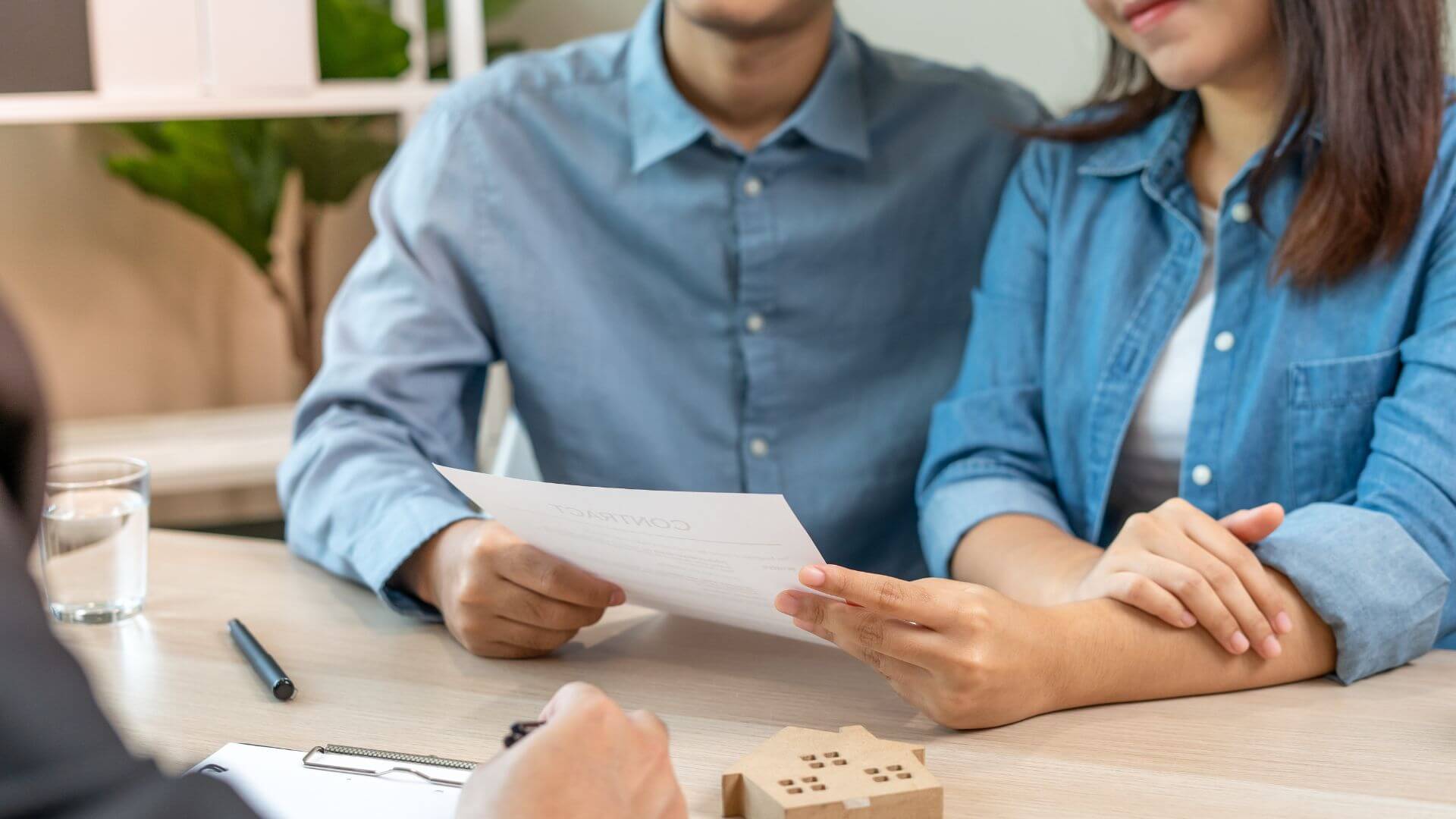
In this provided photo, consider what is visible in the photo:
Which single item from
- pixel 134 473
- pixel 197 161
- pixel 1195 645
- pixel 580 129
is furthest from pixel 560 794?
pixel 197 161

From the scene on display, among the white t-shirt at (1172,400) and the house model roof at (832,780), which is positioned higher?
the white t-shirt at (1172,400)

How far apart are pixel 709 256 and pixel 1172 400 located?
19.9 inches

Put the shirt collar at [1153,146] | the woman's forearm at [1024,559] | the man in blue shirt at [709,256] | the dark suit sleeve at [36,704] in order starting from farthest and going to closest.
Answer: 1. the man in blue shirt at [709,256]
2. the shirt collar at [1153,146]
3. the woman's forearm at [1024,559]
4. the dark suit sleeve at [36,704]

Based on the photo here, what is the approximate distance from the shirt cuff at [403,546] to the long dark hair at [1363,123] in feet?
2.48

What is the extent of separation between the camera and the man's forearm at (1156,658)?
90 centimetres

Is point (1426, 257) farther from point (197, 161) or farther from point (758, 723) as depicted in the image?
point (197, 161)

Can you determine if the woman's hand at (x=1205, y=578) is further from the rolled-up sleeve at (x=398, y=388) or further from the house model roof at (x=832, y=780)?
the rolled-up sleeve at (x=398, y=388)

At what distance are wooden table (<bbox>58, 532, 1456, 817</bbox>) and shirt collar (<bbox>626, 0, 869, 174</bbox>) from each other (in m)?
0.56

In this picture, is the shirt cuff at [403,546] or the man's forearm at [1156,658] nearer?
the man's forearm at [1156,658]

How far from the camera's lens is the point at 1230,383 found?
3.95 ft

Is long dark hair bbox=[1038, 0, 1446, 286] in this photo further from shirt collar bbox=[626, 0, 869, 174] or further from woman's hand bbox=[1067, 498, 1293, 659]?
shirt collar bbox=[626, 0, 869, 174]

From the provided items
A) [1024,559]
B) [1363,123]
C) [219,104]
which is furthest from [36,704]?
[219,104]

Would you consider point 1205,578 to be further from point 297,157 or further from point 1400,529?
point 297,157

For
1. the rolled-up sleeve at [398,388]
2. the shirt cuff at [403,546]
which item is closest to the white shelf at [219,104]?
the rolled-up sleeve at [398,388]
